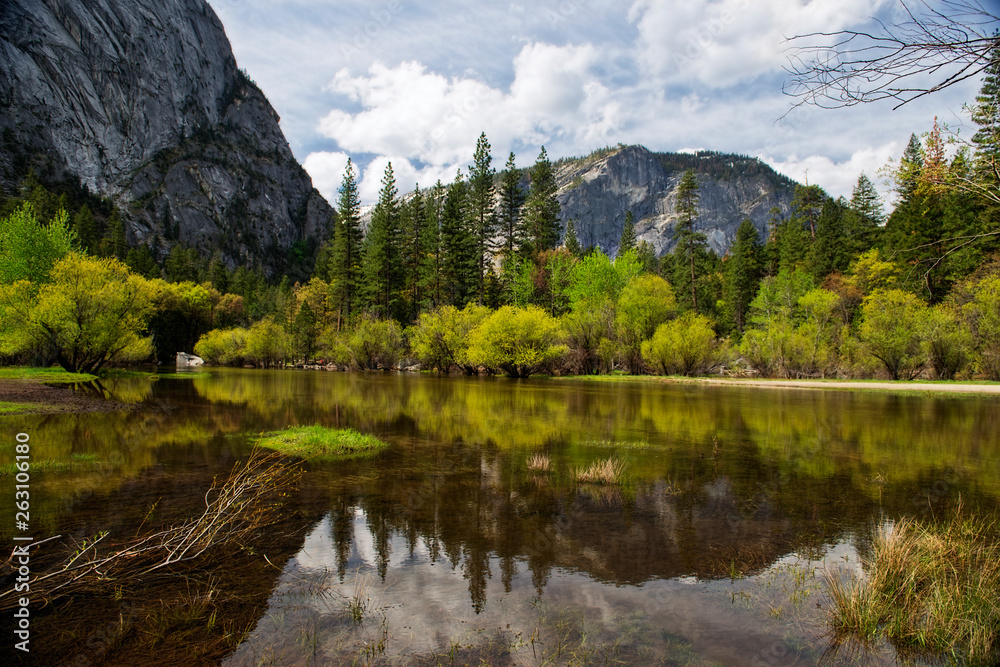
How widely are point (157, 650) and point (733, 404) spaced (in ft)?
89.0

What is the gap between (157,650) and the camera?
445cm

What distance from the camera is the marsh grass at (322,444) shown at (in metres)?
12.8

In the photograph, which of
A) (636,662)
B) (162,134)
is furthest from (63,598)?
(162,134)

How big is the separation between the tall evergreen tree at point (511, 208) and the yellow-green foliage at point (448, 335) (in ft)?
56.5

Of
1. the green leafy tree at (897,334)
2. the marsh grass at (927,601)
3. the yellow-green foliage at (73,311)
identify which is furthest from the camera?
the green leafy tree at (897,334)

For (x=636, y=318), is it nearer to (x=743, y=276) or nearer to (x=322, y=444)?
(x=743, y=276)

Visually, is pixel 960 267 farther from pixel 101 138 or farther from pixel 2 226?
pixel 101 138

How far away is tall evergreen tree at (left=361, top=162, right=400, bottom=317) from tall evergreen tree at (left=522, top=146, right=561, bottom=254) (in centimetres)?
1920

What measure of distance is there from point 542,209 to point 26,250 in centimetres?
5586

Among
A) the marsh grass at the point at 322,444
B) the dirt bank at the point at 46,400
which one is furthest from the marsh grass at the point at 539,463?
the dirt bank at the point at 46,400

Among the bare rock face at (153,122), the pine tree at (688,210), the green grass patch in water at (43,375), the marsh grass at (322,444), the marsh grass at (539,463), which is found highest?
the bare rock face at (153,122)

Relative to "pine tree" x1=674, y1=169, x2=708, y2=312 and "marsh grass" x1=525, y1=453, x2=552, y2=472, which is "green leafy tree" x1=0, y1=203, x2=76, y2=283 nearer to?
"marsh grass" x1=525, y1=453, x2=552, y2=472

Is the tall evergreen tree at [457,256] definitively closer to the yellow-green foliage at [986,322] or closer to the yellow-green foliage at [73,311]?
the yellow-green foliage at [73,311]

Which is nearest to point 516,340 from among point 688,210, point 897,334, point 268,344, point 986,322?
point 897,334
